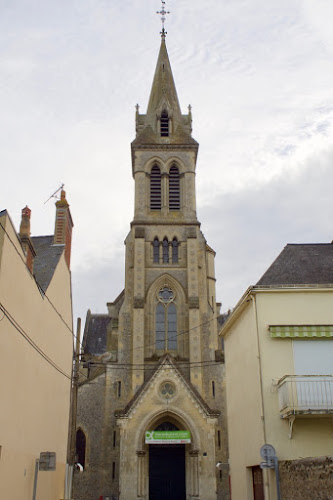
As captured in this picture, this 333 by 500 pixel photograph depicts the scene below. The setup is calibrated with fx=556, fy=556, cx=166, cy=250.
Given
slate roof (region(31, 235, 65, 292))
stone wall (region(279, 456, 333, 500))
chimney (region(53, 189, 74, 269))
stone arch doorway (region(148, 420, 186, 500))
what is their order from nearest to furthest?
stone wall (region(279, 456, 333, 500)) < slate roof (region(31, 235, 65, 292)) < chimney (region(53, 189, 74, 269)) < stone arch doorway (region(148, 420, 186, 500))

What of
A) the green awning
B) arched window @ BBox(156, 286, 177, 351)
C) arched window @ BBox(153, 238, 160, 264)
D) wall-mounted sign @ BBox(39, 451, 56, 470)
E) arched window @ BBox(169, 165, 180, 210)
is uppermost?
arched window @ BBox(169, 165, 180, 210)

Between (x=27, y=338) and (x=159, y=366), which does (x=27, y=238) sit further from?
(x=159, y=366)

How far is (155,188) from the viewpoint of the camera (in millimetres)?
41562

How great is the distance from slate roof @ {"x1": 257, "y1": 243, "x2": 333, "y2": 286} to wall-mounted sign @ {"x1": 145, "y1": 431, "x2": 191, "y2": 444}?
56.3 ft

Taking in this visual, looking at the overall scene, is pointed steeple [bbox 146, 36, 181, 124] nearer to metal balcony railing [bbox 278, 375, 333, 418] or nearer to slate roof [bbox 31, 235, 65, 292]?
slate roof [bbox 31, 235, 65, 292]

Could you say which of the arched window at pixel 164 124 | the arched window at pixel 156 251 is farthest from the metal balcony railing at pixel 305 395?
the arched window at pixel 164 124

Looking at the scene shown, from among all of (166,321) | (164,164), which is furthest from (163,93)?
(166,321)

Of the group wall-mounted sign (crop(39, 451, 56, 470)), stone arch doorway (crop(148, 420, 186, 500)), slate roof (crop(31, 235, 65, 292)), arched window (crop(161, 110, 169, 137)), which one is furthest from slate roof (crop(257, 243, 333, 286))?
arched window (crop(161, 110, 169, 137))

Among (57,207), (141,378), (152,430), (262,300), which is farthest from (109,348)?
(262,300)

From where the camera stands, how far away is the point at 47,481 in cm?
1966

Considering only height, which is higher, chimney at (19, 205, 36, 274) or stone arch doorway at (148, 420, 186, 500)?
chimney at (19, 205, 36, 274)

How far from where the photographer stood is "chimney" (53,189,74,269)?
80.8ft

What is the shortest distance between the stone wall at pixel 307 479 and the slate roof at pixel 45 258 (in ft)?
33.3

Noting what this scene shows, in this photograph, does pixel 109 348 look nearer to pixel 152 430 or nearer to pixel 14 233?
pixel 152 430
